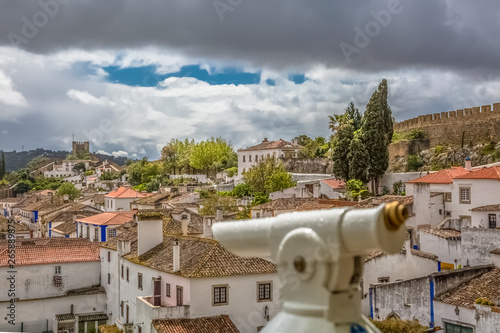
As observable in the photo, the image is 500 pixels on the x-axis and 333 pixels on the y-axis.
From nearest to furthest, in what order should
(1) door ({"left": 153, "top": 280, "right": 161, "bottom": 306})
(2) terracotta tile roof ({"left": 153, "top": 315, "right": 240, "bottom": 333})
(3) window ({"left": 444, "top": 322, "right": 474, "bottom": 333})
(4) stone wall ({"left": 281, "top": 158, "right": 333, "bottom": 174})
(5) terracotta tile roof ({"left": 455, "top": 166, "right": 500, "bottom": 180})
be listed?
(3) window ({"left": 444, "top": 322, "right": 474, "bottom": 333})
(2) terracotta tile roof ({"left": 153, "top": 315, "right": 240, "bottom": 333})
(1) door ({"left": 153, "top": 280, "right": 161, "bottom": 306})
(5) terracotta tile roof ({"left": 455, "top": 166, "right": 500, "bottom": 180})
(4) stone wall ({"left": 281, "top": 158, "right": 333, "bottom": 174})

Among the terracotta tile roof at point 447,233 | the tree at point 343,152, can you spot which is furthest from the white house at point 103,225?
the terracotta tile roof at point 447,233

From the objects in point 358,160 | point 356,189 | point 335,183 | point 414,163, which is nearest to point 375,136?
point 358,160

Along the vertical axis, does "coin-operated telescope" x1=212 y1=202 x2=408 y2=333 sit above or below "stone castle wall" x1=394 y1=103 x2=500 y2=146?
below

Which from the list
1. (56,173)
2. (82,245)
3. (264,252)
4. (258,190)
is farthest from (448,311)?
(56,173)

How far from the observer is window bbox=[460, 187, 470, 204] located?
96.7 feet

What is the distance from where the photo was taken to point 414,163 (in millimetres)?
48844

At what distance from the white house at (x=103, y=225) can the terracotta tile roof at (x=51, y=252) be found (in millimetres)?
4248

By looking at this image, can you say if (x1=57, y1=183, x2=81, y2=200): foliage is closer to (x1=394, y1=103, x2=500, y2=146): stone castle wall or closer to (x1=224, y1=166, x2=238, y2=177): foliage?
(x1=224, y1=166, x2=238, y2=177): foliage

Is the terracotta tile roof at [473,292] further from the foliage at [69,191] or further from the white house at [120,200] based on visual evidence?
the foliage at [69,191]

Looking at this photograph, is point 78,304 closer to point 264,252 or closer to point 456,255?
point 456,255

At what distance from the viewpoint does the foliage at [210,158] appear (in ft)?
267

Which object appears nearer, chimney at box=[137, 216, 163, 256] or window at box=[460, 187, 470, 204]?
chimney at box=[137, 216, 163, 256]

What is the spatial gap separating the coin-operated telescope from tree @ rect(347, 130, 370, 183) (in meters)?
42.2

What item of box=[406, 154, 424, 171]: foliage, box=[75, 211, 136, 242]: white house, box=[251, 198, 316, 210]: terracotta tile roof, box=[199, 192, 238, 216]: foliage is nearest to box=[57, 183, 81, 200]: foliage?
box=[199, 192, 238, 216]: foliage
